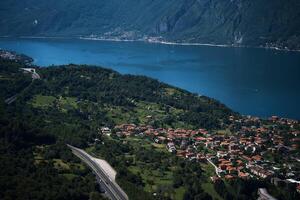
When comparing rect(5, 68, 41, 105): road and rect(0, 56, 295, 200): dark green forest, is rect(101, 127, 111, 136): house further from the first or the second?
rect(5, 68, 41, 105): road

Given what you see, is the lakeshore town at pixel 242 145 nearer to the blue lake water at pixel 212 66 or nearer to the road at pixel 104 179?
the road at pixel 104 179

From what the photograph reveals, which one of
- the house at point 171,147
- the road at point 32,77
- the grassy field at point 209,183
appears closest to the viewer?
the grassy field at point 209,183

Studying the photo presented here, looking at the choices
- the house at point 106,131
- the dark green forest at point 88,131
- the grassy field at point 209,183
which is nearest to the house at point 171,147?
the dark green forest at point 88,131

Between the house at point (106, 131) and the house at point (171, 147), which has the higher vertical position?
the house at point (106, 131)

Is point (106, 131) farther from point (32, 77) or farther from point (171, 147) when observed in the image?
point (32, 77)

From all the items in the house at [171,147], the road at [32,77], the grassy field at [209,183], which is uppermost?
the road at [32,77]

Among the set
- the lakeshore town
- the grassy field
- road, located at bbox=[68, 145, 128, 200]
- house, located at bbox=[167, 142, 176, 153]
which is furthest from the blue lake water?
road, located at bbox=[68, 145, 128, 200]

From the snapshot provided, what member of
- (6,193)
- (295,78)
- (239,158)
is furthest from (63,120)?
(295,78)
